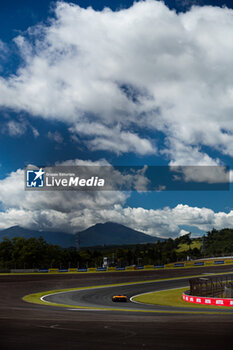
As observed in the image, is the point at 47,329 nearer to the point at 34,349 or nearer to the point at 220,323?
the point at 34,349

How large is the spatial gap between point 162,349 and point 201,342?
83.7 inches

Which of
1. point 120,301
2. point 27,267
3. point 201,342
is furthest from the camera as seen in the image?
point 27,267

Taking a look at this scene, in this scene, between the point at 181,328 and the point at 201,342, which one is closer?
the point at 201,342

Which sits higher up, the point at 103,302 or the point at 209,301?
the point at 209,301

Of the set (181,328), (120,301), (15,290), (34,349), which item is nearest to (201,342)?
(181,328)

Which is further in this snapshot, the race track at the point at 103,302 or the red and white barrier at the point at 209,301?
the red and white barrier at the point at 209,301

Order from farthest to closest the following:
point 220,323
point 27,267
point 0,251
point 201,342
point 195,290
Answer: point 0,251 → point 27,267 → point 195,290 → point 220,323 → point 201,342

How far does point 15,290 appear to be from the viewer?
5597 cm

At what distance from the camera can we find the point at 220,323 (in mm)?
19391

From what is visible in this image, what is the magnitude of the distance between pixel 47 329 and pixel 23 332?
1.33m

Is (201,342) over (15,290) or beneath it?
over

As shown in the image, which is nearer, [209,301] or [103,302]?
[209,301]

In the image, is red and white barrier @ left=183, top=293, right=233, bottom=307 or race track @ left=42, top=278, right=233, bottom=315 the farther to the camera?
red and white barrier @ left=183, top=293, right=233, bottom=307

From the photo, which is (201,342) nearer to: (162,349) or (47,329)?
(162,349)
